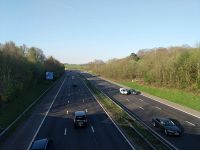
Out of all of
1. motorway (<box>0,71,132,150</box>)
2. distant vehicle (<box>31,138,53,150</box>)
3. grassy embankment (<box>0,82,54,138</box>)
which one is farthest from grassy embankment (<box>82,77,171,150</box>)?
grassy embankment (<box>0,82,54,138</box>)

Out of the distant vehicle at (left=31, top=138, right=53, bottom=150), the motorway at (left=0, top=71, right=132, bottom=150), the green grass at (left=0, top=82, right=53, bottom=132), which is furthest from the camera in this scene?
the green grass at (left=0, top=82, right=53, bottom=132)

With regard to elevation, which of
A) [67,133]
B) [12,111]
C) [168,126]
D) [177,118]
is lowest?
[67,133]

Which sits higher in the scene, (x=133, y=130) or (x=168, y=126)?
(x=168, y=126)

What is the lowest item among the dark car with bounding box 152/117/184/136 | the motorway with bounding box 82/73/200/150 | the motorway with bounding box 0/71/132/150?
the motorway with bounding box 0/71/132/150

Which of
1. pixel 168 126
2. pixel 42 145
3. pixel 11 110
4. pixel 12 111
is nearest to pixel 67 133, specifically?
pixel 42 145

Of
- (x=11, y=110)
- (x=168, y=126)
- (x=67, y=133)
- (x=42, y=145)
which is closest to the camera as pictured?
(x=42, y=145)

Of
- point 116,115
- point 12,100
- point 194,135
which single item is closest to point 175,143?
point 194,135

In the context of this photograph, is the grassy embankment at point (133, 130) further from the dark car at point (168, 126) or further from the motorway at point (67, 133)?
the dark car at point (168, 126)

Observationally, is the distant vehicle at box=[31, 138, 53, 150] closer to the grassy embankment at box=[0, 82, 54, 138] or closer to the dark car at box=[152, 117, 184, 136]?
the grassy embankment at box=[0, 82, 54, 138]

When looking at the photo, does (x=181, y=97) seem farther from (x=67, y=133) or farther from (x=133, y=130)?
(x=67, y=133)

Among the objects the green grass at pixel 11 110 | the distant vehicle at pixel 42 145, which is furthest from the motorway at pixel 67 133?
the green grass at pixel 11 110

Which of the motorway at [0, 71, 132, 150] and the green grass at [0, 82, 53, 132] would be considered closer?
the motorway at [0, 71, 132, 150]

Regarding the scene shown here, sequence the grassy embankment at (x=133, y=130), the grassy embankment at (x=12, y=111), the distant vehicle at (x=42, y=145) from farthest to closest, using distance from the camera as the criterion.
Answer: the grassy embankment at (x=12, y=111) < the grassy embankment at (x=133, y=130) < the distant vehicle at (x=42, y=145)

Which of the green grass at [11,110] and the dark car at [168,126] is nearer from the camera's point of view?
the dark car at [168,126]
